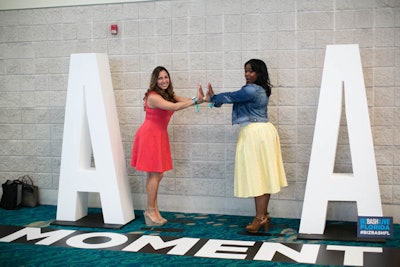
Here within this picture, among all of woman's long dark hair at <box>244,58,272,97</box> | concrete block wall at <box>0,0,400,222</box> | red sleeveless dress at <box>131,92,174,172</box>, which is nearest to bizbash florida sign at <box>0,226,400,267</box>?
red sleeveless dress at <box>131,92,174,172</box>

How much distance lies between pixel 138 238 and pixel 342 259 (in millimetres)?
1658

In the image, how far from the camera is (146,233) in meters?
4.88

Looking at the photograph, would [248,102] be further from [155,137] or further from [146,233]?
[146,233]

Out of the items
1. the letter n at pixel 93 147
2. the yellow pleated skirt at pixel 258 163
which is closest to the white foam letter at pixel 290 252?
the yellow pleated skirt at pixel 258 163

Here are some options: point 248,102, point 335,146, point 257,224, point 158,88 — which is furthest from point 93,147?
point 335,146

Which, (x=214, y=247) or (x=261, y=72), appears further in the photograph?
(x=261, y=72)

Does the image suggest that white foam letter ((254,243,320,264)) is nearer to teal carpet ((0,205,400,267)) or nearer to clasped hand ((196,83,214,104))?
teal carpet ((0,205,400,267))

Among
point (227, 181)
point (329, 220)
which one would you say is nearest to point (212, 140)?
point (227, 181)

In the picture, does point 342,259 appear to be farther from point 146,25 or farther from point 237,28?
point 146,25

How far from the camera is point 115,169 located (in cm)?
515

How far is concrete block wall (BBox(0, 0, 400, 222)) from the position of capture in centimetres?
499

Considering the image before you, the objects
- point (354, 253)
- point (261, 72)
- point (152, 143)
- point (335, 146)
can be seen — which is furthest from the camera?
point (152, 143)

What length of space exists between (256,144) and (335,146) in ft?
2.14

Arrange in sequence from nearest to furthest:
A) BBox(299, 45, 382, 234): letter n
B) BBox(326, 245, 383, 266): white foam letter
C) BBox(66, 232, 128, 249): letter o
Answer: BBox(326, 245, 383, 266): white foam letter < BBox(66, 232, 128, 249): letter o < BBox(299, 45, 382, 234): letter n
